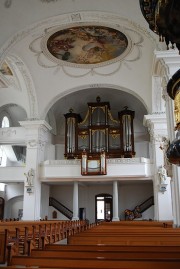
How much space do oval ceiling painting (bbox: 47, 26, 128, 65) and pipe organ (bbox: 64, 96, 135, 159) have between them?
14.0 feet

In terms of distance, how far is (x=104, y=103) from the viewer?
1827cm

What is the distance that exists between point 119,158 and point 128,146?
107cm

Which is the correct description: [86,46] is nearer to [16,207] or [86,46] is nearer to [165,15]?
[165,15]

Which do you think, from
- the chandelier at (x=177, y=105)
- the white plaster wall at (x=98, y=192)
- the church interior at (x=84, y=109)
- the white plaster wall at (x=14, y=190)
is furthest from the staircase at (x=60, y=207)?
the chandelier at (x=177, y=105)

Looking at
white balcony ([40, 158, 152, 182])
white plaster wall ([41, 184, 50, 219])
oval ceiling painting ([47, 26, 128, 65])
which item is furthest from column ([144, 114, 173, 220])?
white plaster wall ([41, 184, 50, 219])

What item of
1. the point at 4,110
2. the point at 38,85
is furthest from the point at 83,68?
→ the point at 4,110

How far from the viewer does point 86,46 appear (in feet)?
44.2

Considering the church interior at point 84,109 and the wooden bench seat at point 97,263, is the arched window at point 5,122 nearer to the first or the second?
the church interior at point 84,109

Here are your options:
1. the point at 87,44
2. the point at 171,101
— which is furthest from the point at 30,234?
the point at 87,44

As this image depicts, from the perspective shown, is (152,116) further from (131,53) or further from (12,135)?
(12,135)

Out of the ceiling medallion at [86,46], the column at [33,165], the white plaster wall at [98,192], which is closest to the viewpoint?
the ceiling medallion at [86,46]

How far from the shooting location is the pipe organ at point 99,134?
1723 cm

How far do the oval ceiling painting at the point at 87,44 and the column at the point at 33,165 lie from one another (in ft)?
14.0

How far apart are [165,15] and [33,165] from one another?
44.9 feet
